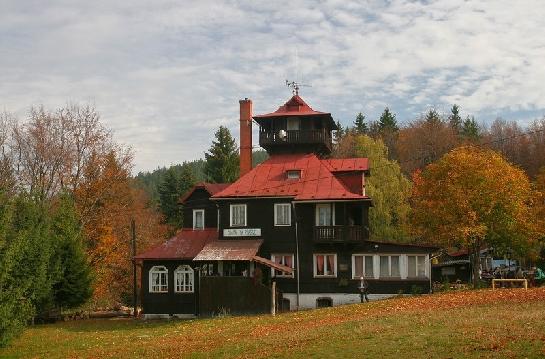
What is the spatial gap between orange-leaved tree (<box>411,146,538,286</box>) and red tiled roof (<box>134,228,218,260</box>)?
1305 cm

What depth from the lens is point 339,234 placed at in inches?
1494

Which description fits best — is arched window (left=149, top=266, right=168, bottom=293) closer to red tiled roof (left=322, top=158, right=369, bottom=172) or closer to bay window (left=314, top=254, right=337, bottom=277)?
bay window (left=314, top=254, right=337, bottom=277)

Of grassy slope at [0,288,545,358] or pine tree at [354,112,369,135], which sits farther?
pine tree at [354,112,369,135]

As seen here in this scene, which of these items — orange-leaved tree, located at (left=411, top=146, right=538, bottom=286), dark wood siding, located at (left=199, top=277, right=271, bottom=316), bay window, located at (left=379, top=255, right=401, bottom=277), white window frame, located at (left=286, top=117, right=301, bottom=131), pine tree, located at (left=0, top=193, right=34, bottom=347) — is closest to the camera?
pine tree, located at (left=0, top=193, right=34, bottom=347)

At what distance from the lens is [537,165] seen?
72.3 m

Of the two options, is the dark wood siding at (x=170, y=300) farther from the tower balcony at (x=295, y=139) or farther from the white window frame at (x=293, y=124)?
the white window frame at (x=293, y=124)

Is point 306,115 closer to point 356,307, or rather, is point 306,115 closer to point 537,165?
point 356,307

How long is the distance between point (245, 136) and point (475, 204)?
1570cm

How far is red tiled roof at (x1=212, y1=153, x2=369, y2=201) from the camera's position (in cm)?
3859

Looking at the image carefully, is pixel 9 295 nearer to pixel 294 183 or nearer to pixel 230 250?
pixel 230 250

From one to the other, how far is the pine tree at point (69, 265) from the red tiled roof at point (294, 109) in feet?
44.5

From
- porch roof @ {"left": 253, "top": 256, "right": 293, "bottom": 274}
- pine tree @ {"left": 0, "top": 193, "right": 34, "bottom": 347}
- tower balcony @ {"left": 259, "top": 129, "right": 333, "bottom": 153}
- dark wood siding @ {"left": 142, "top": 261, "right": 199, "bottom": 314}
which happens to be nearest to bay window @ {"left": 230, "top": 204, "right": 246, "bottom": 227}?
porch roof @ {"left": 253, "top": 256, "right": 293, "bottom": 274}

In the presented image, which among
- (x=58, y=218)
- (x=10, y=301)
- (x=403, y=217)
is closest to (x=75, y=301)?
(x=58, y=218)

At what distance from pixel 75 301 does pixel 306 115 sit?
18.2m
